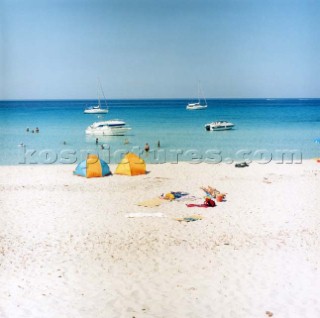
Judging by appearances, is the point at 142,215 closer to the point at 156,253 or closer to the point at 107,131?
the point at 156,253

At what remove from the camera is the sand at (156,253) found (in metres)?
7.33

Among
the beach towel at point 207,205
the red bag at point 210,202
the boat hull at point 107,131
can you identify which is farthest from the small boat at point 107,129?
the red bag at point 210,202

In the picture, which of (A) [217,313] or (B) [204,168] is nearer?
(A) [217,313]

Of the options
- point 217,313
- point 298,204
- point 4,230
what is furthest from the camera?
point 298,204

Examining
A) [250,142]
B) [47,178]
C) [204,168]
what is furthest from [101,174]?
[250,142]

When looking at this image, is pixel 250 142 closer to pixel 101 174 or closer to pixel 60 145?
pixel 60 145

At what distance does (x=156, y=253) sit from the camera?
970cm

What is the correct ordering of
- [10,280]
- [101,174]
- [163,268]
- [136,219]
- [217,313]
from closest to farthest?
[217,313] → [10,280] → [163,268] → [136,219] → [101,174]

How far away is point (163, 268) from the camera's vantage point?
29.1 ft

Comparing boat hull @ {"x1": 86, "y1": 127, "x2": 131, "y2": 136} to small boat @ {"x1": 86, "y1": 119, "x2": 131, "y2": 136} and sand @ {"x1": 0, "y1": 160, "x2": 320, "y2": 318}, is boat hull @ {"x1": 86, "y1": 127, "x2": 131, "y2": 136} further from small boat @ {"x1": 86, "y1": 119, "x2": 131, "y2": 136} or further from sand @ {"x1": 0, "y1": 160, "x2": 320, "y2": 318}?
sand @ {"x1": 0, "y1": 160, "x2": 320, "y2": 318}

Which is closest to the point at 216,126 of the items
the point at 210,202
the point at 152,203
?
the point at 210,202

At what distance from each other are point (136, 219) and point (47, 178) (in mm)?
8253

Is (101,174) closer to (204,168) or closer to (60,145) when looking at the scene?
(204,168)

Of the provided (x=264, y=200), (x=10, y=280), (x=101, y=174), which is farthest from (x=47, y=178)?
(x=10, y=280)
